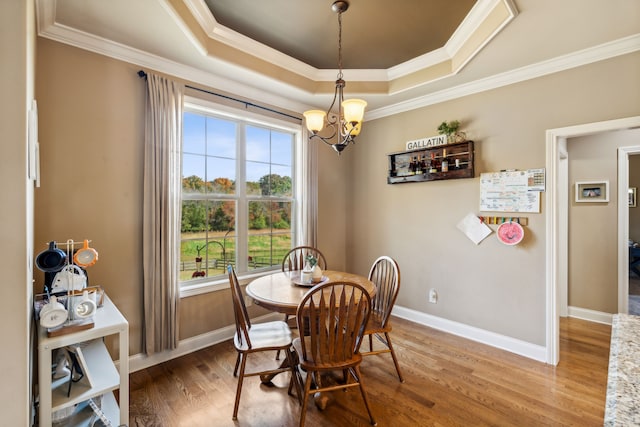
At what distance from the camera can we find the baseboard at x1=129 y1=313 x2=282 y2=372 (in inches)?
97.7

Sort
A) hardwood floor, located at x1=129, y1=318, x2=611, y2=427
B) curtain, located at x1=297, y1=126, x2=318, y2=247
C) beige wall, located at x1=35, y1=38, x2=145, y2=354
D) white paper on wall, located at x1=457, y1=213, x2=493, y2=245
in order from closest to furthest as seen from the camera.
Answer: hardwood floor, located at x1=129, y1=318, x2=611, y2=427 → beige wall, located at x1=35, y1=38, x2=145, y2=354 → white paper on wall, located at x1=457, y1=213, x2=493, y2=245 → curtain, located at x1=297, y1=126, x2=318, y2=247

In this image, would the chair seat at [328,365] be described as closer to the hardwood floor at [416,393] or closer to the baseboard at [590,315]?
the hardwood floor at [416,393]

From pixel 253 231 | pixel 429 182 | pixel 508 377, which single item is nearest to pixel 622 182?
pixel 429 182

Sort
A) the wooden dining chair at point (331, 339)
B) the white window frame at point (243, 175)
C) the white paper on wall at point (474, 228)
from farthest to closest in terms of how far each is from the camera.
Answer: the white paper on wall at point (474, 228)
the white window frame at point (243, 175)
the wooden dining chair at point (331, 339)

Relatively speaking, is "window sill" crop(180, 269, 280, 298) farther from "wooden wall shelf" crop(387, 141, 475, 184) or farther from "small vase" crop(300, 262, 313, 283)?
"wooden wall shelf" crop(387, 141, 475, 184)

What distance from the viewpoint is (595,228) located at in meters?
3.61

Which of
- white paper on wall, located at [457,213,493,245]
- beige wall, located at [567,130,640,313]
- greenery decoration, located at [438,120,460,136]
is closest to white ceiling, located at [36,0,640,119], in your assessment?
greenery decoration, located at [438,120,460,136]

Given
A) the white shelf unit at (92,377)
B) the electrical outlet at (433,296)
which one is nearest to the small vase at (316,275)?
the white shelf unit at (92,377)

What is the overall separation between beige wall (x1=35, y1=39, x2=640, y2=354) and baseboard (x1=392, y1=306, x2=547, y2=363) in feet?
0.21

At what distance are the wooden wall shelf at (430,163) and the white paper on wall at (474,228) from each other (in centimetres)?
45

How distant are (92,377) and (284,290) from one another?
1229mm

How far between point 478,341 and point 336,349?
2014mm

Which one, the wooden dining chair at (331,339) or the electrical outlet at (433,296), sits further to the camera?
the electrical outlet at (433,296)

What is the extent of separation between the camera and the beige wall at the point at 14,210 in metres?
1.12
